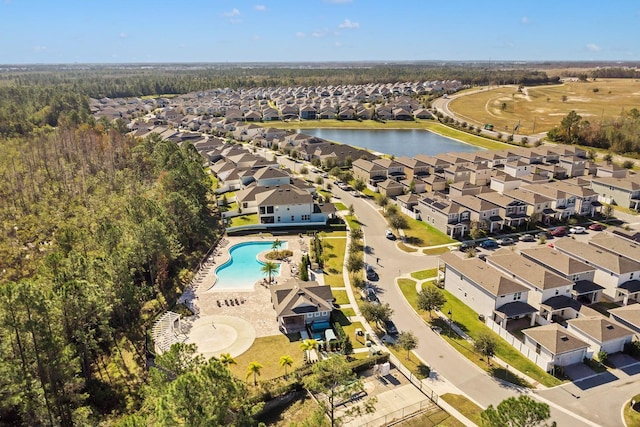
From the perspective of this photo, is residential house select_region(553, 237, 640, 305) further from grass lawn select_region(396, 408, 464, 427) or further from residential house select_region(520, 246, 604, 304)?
grass lawn select_region(396, 408, 464, 427)

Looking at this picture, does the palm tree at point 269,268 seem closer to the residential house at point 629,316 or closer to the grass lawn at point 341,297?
the grass lawn at point 341,297

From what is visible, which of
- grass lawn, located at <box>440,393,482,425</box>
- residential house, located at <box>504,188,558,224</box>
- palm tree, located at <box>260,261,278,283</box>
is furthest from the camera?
residential house, located at <box>504,188,558,224</box>

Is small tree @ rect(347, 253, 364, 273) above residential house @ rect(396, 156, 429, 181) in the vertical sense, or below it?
below

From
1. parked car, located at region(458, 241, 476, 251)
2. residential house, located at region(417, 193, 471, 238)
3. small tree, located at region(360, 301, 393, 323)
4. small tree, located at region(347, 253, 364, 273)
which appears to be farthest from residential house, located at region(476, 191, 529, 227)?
small tree, located at region(360, 301, 393, 323)

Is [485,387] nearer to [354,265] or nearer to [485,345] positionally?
[485,345]

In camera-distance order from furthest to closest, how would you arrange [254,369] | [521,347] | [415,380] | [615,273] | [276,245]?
[276,245], [615,273], [521,347], [415,380], [254,369]

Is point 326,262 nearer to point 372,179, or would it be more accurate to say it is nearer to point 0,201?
point 372,179

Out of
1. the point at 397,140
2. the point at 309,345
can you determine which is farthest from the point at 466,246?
the point at 397,140
